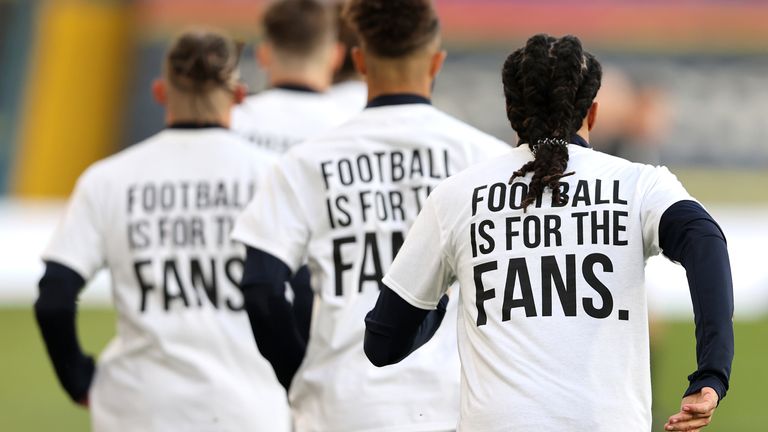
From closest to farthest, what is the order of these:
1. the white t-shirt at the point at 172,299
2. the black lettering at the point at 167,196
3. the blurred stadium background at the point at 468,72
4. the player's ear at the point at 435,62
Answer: the player's ear at the point at 435,62, the white t-shirt at the point at 172,299, the black lettering at the point at 167,196, the blurred stadium background at the point at 468,72

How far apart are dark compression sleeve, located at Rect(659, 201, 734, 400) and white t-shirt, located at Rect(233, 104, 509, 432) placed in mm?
1187

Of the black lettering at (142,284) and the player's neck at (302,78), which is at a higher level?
the player's neck at (302,78)

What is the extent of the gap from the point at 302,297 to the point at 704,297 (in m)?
1.78

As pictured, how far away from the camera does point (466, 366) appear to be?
3.64 metres

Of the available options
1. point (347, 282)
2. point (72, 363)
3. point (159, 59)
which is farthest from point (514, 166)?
point (159, 59)

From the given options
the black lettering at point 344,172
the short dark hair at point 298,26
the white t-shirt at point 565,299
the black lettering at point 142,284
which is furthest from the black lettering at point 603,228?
the short dark hair at point 298,26

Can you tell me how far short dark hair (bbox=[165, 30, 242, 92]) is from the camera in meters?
5.21

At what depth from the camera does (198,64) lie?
17.1 feet

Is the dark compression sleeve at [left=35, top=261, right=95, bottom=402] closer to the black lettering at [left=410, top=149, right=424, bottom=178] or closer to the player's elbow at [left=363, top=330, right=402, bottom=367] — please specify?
the black lettering at [left=410, top=149, right=424, bottom=178]

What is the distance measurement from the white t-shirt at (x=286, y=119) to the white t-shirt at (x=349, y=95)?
14 centimetres

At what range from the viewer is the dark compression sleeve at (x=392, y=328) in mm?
3729

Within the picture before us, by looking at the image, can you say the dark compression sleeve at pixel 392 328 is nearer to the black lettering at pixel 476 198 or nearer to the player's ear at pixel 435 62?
the black lettering at pixel 476 198

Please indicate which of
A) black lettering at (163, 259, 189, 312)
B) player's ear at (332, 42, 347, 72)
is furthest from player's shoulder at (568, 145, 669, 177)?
player's ear at (332, 42, 347, 72)

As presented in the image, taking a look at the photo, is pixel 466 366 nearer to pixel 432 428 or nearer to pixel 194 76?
pixel 432 428
